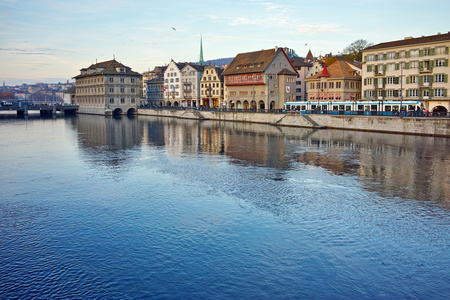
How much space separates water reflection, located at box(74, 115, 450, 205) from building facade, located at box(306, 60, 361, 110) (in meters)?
22.1

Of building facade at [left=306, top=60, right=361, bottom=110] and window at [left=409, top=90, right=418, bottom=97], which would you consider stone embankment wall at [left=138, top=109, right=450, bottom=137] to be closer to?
building facade at [left=306, top=60, right=361, bottom=110]

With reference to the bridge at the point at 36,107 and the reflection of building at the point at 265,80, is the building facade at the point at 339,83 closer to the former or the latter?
the reflection of building at the point at 265,80

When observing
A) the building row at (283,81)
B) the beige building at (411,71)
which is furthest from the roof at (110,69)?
the beige building at (411,71)

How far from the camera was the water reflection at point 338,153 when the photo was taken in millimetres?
28692

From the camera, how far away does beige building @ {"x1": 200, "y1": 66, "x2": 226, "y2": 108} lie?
114688 mm

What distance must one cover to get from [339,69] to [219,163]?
56.3 m

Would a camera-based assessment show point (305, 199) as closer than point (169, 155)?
Yes

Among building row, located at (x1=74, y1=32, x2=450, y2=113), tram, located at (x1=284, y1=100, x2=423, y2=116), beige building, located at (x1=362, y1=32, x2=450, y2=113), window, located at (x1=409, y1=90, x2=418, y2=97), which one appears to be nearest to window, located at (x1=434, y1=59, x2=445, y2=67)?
beige building, located at (x1=362, y1=32, x2=450, y2=113)

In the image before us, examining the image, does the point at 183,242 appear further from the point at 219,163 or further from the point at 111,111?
the point at 111,111

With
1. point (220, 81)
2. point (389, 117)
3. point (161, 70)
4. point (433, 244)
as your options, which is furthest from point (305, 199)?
point (161, 70)

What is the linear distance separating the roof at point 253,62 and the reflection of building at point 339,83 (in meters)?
12.1

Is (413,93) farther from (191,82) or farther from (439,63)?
(191,82)

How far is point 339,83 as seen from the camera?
82.4m

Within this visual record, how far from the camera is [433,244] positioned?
57.1 ft
